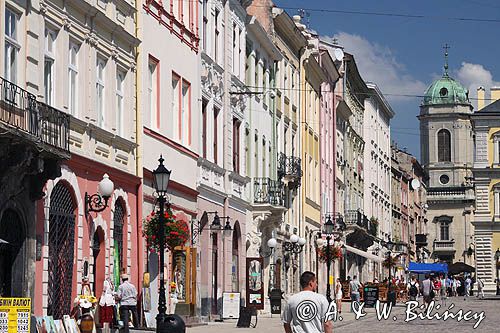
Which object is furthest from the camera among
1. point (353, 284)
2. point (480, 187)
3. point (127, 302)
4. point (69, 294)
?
point (480, 187)

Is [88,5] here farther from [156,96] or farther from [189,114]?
[189,114]

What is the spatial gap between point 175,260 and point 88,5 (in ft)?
32.5

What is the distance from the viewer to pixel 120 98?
3111 cm

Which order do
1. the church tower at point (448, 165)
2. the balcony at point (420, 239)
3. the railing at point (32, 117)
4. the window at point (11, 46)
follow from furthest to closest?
the church tower at point (448, 165), the balcony at point (420, 239), the window at point (11, 46), the railing at point (32, 117)

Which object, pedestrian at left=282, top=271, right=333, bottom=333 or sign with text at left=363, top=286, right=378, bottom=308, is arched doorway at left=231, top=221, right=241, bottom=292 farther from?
pedestrian at left=282, top=271, right=333, bottom=333

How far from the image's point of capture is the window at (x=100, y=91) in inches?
1149

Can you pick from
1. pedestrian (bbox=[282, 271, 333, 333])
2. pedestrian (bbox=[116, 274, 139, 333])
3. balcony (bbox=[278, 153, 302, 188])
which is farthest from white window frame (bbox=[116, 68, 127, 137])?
balcony (bbox=[278, 153, 302, 188])

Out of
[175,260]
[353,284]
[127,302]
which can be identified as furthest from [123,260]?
[353,284]

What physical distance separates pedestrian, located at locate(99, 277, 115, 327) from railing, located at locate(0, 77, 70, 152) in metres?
4.86

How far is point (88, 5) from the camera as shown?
27.9m

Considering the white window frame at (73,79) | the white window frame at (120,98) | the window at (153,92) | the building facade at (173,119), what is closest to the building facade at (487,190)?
the building facade at (173,119)

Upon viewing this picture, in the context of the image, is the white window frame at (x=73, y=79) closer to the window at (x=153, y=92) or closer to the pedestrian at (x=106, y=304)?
the pedestrian at (x=106, y=304)

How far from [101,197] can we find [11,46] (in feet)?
18.3

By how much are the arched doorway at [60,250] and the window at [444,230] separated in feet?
402
